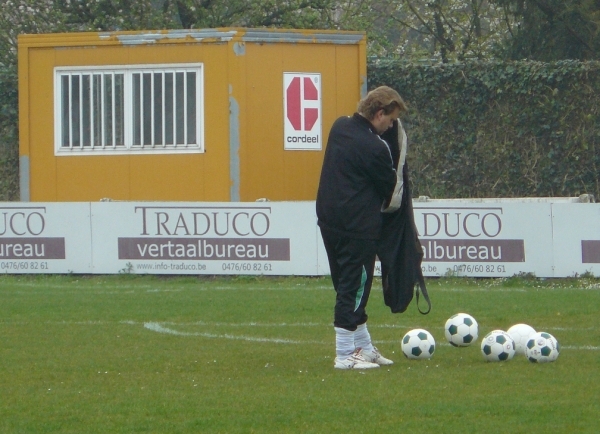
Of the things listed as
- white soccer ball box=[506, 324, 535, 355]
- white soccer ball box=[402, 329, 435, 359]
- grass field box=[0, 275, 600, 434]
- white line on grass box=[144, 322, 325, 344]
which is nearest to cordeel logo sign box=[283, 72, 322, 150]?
grass field box=[0, 275, 600, 434]

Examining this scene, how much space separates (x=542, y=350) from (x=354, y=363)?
1304 millimetres

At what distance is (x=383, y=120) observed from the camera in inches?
312

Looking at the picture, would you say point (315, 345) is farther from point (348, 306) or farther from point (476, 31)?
point (476, 31)

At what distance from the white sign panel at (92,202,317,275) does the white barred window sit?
3256 mm

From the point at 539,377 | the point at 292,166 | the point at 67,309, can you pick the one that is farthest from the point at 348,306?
the point at 292,166

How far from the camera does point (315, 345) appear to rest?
9336mm

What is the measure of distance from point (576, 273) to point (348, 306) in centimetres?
767

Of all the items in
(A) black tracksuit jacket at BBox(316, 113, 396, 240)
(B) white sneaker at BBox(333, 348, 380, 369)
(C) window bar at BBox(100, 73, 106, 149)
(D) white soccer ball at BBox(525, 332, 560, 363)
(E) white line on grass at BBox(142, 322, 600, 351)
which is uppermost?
(C) window bar at BBox(100, 73, 106, 149)

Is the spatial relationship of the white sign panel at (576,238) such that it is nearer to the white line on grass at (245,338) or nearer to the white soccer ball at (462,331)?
the white line on grass at (245,338)

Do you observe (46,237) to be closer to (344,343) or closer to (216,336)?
(216,336)

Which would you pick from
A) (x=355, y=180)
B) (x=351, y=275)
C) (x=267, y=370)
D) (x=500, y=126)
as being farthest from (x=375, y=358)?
(x=500, y=126)

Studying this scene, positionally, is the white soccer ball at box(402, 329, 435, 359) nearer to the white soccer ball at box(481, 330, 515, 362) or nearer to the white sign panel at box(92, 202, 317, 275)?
the white soccer ball at box(481, 330, 515, 362)

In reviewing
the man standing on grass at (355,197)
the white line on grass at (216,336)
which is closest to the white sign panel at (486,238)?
the white line on grass at (216,336)

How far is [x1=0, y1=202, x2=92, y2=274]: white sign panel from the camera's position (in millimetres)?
16203
